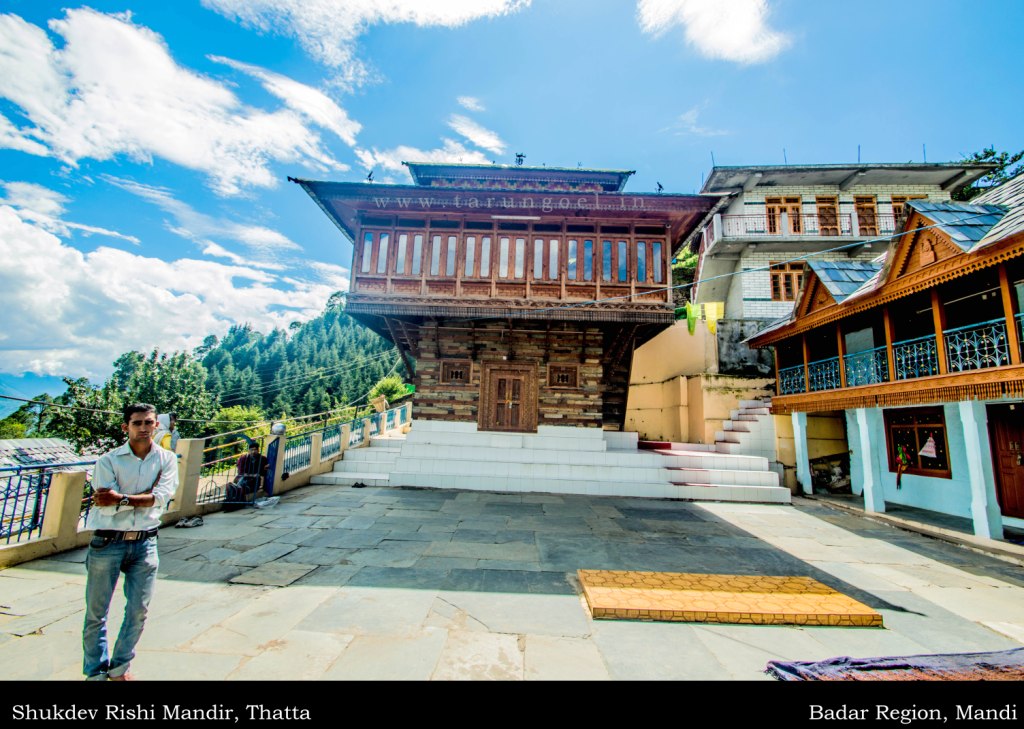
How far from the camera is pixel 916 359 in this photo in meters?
8.38

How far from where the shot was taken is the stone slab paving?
3012mm

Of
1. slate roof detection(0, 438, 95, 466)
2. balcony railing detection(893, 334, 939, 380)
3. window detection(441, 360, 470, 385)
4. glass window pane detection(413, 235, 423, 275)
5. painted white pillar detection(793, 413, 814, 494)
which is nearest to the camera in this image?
balcony railing detection(893, 334, 939, 380)

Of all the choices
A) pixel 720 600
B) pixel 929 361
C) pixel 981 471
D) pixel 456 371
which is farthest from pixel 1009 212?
pixel 456 371

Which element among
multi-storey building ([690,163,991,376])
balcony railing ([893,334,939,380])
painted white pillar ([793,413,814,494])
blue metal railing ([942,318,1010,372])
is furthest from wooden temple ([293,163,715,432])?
multi-storey building ([690,163,991,376])

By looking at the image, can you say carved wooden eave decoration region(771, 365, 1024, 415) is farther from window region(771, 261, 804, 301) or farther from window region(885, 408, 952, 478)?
window region(771, 261, 804, 301)

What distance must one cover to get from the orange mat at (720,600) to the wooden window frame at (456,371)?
8633mm

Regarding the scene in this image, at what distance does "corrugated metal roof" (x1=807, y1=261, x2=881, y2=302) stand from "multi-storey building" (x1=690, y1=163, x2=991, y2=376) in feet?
25.9

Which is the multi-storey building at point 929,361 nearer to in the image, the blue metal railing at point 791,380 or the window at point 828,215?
the blue metal railing at point 791,380

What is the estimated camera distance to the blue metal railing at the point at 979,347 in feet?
22.8

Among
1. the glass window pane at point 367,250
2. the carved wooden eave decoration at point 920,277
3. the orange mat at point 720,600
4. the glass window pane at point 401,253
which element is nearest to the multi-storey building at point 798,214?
the carved wooden eave decoration at point 920,277

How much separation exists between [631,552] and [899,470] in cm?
993
